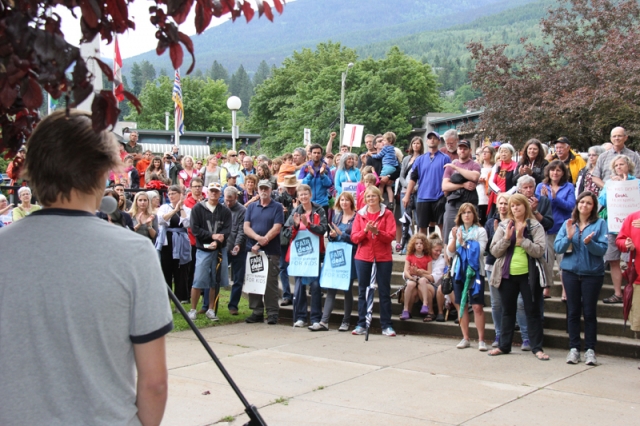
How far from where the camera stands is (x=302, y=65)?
307 feet

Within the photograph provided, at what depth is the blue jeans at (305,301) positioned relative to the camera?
1131 centimetres

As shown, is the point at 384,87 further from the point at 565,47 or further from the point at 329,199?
the point at 329,199

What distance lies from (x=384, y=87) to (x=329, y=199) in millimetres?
65127

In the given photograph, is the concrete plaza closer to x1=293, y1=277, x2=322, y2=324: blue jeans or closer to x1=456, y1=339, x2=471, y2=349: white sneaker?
x1=456, y1=339, x2=471, y2=349: white sneaker

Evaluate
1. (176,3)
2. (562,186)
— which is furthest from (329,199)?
(176,3)

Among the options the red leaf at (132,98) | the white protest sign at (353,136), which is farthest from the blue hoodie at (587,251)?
the white protest sign at (353,136)

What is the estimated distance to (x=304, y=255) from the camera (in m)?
11.5

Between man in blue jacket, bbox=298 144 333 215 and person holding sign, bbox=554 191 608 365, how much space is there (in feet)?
15.8

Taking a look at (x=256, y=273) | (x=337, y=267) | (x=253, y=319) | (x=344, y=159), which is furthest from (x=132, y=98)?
(x=344, y=159)

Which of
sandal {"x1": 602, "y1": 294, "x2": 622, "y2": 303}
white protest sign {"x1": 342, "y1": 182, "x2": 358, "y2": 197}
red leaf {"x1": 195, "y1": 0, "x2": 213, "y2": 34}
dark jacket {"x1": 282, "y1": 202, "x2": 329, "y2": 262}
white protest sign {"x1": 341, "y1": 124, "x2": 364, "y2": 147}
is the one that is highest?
white protest sign {"x1": 341, "y1": 124, "x2": 364, "y2": 147}

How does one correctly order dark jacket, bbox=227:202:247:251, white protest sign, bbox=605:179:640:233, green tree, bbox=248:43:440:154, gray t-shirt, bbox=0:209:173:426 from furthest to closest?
green tree, bbox=248:43:440:154
dark jacket, bbox=227:202:247:251
white protest sign, bbox=605:179:640:233
gray t-shirt, bbox=0:209:173:426

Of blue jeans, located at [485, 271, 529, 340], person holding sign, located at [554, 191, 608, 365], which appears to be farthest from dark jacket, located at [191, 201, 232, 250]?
person holding sign, located at [554, 191, 608, 365]

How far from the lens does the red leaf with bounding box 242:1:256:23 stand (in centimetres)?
256

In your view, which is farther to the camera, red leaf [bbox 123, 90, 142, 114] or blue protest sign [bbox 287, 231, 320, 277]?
blue protest sign [bbox 287, 231, 320, 277]
